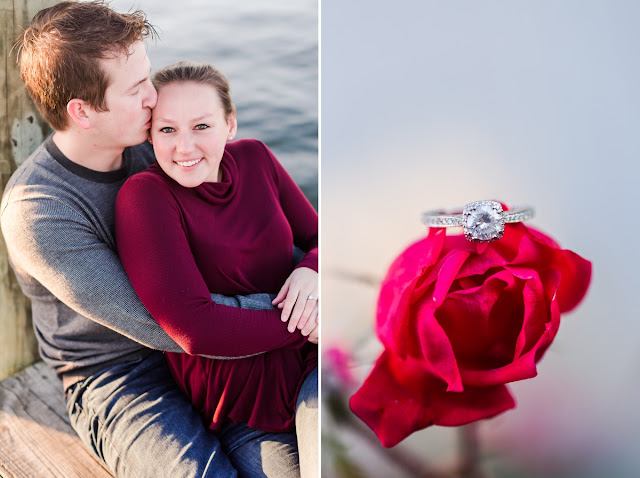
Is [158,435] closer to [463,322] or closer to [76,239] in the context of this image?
[76,239]

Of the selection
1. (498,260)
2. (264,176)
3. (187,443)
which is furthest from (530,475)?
(264,176)

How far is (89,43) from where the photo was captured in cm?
136

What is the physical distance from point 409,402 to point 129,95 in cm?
86

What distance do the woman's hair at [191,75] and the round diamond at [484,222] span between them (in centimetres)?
58

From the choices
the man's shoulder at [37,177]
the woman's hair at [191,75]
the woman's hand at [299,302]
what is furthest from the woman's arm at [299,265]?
the man's shoulder at [37,177]

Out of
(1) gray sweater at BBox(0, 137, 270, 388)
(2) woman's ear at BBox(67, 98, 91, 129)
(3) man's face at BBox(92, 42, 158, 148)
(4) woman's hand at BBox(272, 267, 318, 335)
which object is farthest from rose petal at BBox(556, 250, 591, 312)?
(2) woman's ear at BBox(67, 98, 91, 129)

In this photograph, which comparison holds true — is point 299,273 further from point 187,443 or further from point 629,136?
point 629,136

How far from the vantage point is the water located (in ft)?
4.90

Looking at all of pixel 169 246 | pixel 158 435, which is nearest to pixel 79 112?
pixel 169 246

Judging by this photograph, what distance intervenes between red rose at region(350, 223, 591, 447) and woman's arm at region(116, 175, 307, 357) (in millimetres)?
312

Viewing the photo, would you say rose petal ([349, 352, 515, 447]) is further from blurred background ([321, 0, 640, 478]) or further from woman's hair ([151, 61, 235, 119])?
woman's hair ([151, 61, 235, 119])

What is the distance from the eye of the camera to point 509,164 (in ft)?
4.17

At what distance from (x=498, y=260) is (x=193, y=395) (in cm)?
80

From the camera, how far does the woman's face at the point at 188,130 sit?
1.38m
